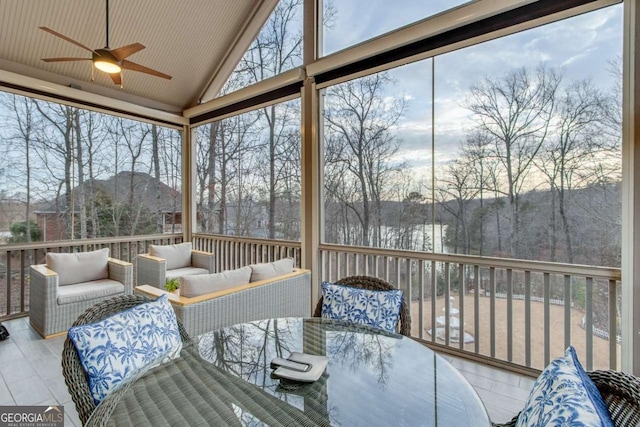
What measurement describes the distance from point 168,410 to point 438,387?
3.37 feet

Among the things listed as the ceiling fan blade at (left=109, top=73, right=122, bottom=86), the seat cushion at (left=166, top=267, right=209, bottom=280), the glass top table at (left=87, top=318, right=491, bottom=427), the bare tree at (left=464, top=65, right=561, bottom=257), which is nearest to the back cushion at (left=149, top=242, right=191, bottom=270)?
the seat cushion at (left=166, top=267, right=209, bottom=280)

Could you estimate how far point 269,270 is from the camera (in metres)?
3.14

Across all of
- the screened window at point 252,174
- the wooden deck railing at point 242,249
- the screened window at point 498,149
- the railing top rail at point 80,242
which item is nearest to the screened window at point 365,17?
the screened window at point 498,149

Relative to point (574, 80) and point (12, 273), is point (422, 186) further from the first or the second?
point (12, 273)

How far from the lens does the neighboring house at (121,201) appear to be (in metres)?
4.37

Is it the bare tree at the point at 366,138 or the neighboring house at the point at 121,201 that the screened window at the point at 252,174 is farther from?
the bare tree at the point at 366,138

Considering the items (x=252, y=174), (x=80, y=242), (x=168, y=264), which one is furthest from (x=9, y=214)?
(x=252, y=174)

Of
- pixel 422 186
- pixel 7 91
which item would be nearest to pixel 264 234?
pixel 422 186

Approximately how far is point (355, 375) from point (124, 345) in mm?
1064

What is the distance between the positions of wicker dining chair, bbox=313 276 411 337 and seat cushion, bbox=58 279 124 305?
291 cm

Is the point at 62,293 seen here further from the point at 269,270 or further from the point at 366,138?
the point at 366,138

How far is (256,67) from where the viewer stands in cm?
511

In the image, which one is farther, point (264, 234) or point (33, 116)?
point (264, 234)

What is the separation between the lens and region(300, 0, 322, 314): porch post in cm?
407
